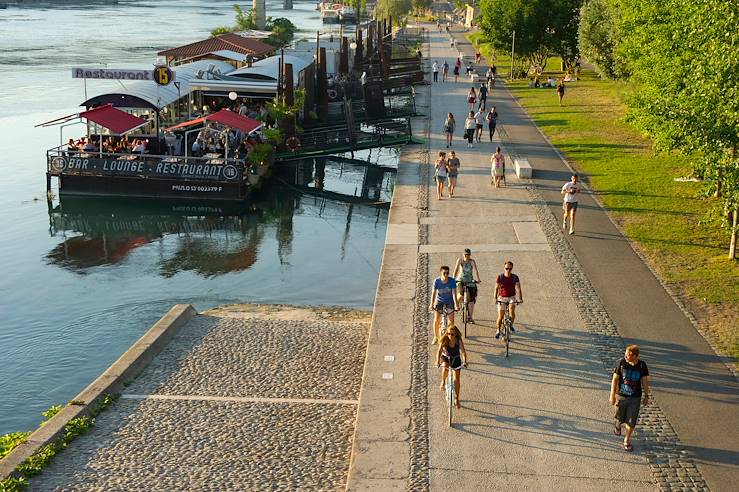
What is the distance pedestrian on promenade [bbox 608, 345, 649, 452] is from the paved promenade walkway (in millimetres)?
560

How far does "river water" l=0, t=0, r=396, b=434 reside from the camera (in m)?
19.7

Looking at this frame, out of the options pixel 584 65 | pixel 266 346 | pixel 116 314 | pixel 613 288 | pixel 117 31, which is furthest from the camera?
pixel 117 31

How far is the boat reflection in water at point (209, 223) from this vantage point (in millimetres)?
26781

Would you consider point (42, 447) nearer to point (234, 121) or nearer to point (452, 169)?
point (452, 169)

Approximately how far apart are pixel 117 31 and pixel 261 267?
9290 centimetres

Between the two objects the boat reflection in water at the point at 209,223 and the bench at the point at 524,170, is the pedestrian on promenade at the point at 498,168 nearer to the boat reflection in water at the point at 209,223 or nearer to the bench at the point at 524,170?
the bench at the point at 524,170

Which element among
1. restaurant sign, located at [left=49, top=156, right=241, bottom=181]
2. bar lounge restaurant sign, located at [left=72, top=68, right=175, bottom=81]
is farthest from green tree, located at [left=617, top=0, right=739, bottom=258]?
bar lounge restaurant sign, located at [left=72, top=68, right=175, bottom=81]

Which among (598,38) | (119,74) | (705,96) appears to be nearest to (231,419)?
(705,96)

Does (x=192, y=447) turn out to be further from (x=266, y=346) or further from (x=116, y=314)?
(x=116, y=314)

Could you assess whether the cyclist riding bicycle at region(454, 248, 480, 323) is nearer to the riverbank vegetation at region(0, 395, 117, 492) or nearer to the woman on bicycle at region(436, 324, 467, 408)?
the woman on bicycle at region(436, 324, 467, 408)

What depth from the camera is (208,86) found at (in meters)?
40.7

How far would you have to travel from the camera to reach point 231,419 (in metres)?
14.5

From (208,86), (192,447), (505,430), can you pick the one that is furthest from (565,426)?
(208,86)

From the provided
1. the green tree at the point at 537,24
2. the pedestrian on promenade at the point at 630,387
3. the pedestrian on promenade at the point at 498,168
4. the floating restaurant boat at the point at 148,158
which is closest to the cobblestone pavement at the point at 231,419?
the pedestrian on promenade at the point at 630,387
